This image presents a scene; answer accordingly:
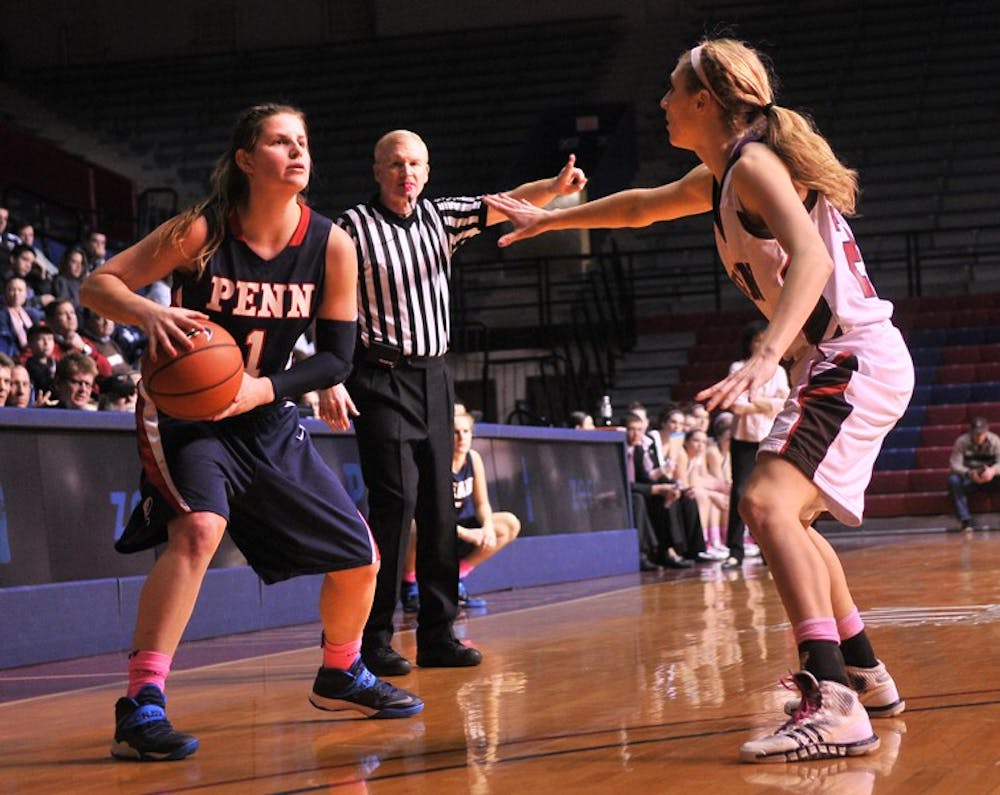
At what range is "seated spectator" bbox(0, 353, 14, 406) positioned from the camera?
7.31m

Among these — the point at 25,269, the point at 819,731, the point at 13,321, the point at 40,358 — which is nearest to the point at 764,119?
the point at 819,731

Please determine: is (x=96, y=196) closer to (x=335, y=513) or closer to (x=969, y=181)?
(x=969, y=181)

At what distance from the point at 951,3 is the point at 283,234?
68.1 ft

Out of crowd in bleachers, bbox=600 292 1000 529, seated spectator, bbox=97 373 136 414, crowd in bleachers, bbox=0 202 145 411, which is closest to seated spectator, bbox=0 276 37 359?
crowd in bleachers, bbox=0 202 145 411

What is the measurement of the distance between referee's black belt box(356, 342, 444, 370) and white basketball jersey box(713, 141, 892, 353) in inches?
70.8

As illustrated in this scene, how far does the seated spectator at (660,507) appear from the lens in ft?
39.1

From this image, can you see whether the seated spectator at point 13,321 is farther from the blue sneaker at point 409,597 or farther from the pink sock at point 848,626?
the pink sock at point 848,626

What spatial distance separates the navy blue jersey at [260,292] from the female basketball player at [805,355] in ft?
3.19

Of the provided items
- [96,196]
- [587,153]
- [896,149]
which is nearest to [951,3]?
[896,149]

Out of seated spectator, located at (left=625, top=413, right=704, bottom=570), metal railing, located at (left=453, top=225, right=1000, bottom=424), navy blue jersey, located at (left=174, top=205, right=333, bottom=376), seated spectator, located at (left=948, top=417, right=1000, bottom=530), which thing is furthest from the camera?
metal railing, located at (left=453, top=225, right=1000, bottom=424)

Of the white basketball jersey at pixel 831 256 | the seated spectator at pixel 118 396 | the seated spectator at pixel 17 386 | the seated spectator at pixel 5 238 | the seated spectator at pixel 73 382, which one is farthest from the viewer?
the seated spectator at pixel 5 238

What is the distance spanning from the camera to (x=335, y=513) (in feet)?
Result: 13.1

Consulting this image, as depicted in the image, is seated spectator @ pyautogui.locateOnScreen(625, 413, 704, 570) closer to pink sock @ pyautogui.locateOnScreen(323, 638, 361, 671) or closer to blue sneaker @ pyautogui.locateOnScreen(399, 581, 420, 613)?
blue sneaker @ pyautogui.locateOnScreen(399, 581, 420, 613)

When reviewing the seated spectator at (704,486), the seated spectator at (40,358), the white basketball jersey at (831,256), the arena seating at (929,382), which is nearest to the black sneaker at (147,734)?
the white basketball jersey at (831,256)
